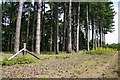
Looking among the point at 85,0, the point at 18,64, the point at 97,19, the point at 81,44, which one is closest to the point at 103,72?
the point at 18,64

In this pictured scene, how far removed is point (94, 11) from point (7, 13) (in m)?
16.5

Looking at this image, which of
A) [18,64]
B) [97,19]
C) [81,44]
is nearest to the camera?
[18,64]

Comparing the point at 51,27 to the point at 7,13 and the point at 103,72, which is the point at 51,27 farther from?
the point at 103,72

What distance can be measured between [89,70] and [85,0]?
27.6 meters

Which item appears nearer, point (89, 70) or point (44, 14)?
point (89, 70)

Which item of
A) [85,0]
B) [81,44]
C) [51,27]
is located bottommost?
[81,44]

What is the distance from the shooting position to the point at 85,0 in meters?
38.3

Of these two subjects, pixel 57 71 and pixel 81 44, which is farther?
pixel 81 44

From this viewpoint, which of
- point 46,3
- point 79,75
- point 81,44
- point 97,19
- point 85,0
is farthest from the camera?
point 81,44

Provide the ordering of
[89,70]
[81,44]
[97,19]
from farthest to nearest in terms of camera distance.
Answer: [81,44] < [97,19] < [89,70]

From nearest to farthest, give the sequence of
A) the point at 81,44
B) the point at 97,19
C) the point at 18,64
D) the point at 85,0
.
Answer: the point at 18,64, the point at 85,0, the point at 97,19, the point at 81,44

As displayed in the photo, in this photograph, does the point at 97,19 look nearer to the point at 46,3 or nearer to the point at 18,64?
the point at 46,3

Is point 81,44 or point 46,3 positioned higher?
point 46,3

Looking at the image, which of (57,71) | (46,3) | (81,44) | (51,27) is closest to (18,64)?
(57,71)
